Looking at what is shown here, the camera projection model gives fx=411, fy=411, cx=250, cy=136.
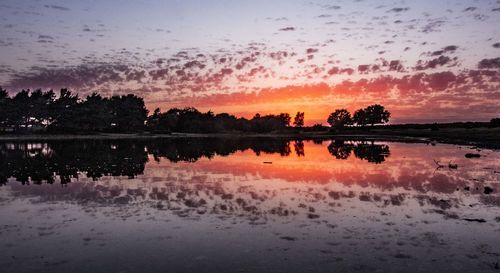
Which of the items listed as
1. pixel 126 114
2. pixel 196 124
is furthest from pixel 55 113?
pixel 196 124

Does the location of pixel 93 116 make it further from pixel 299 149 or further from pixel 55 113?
pixel 299 149

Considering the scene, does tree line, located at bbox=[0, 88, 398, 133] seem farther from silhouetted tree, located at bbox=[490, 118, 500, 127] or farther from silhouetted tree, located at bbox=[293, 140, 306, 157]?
silhouetted tree, located at bbox=[490, 118, 500, 127]

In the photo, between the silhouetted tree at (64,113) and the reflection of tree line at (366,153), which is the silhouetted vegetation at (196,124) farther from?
the reflection of tree line at (366,153)

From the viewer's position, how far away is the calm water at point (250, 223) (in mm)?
11531

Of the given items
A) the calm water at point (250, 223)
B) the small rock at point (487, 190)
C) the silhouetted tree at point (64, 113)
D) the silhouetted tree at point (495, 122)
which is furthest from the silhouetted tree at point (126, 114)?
the small rock at point (487, 190)

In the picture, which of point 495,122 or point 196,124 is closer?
point 495,122

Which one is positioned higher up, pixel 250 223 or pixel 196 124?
pixel 196 124

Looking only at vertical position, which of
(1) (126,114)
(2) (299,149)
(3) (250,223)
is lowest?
(3) (250,223)

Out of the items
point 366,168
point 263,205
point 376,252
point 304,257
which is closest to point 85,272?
point 304,257

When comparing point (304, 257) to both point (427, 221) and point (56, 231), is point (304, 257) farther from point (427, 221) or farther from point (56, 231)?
point (56, 231)

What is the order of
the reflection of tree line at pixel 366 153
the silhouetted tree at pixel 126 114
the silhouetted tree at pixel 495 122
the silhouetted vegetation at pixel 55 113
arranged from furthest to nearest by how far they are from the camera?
the silhouetted tree at pixel 126 114 → the silhouetted vegetation at pixel 55 113 → the silhouetted tree at pixel 495 122 → the reflection of tree line at pixel 366 153

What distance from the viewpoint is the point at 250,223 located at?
15922mm

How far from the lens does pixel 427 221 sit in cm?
1628

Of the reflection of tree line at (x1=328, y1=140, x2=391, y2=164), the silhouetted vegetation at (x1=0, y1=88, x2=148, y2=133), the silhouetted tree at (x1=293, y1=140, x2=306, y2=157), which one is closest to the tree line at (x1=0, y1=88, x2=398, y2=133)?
the silhouetted vegetation at (x1=0, y1=88, x2=148, y2=133)
